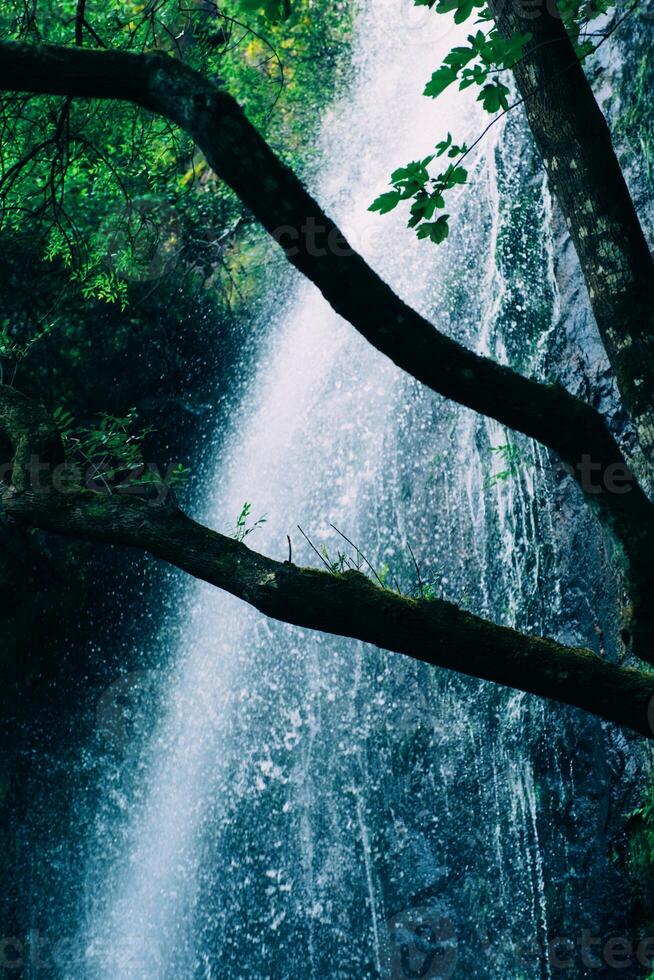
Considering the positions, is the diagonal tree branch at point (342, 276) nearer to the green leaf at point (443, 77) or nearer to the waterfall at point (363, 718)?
the green leaf at point (443, 77)

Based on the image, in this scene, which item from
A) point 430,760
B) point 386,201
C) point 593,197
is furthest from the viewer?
point 430,760

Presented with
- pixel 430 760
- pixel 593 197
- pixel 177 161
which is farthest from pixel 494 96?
pixel 177 161

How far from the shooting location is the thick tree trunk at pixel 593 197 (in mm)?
2689

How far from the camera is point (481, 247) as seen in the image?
26.9ft

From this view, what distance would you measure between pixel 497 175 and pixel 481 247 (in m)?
0.67

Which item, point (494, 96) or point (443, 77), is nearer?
point (443, 77)

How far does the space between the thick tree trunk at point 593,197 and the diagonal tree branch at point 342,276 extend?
318 mm

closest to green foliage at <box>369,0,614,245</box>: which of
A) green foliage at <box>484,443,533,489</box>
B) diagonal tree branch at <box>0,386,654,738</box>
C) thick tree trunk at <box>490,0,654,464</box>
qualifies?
thick tree trunk at <box>490,0,654,464</box>

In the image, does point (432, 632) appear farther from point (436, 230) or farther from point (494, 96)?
point (494, 96)

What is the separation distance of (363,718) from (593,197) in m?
5.15

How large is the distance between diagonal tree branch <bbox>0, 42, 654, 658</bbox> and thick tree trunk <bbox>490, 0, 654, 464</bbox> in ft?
1.04

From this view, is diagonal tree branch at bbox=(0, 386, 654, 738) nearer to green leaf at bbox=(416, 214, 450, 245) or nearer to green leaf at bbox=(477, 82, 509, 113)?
green leaf at bbox=(416, 214, 450, 245)

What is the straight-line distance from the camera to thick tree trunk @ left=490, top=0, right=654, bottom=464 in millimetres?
2689

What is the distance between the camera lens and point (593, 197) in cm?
288
